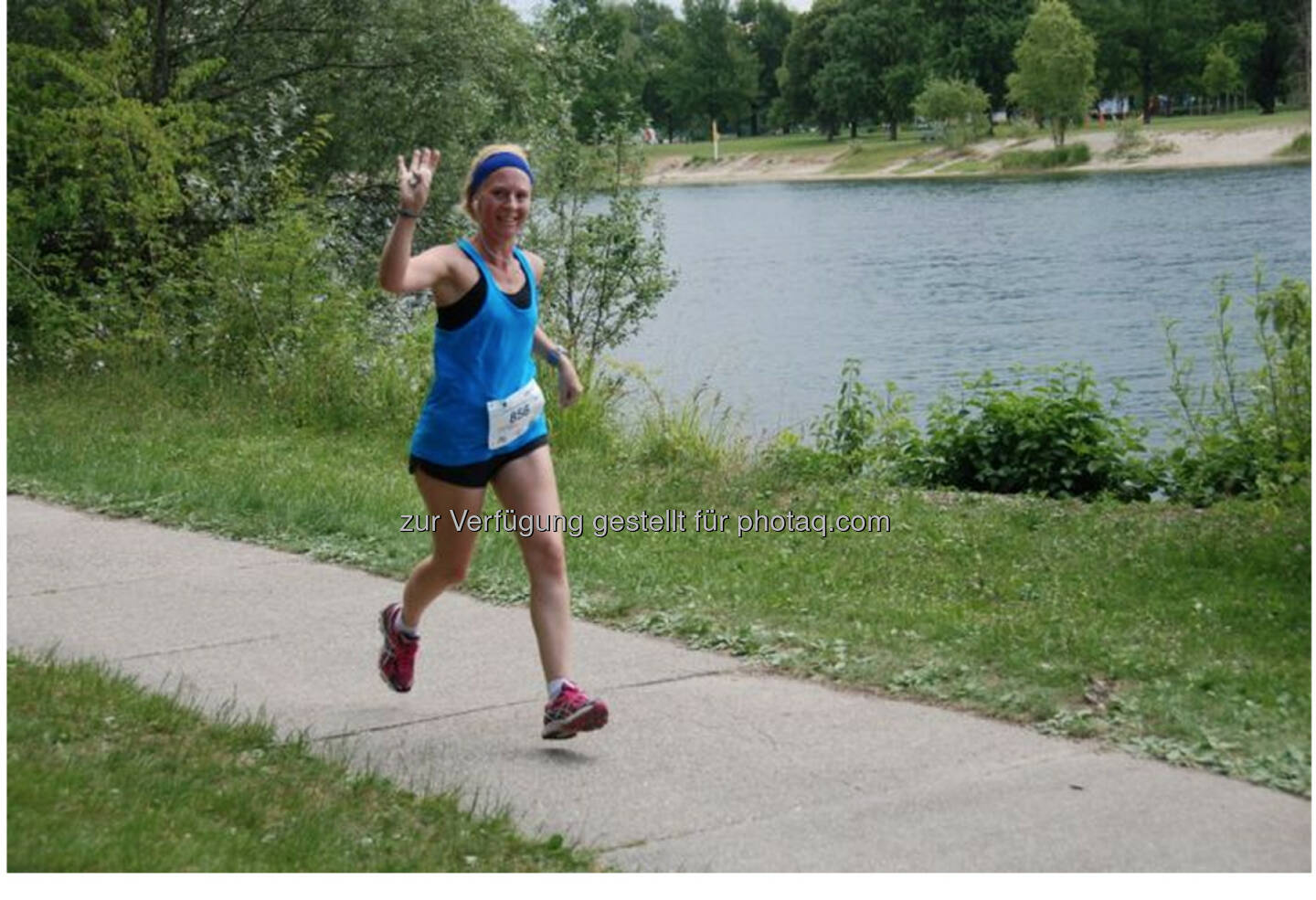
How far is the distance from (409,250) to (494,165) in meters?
0.57

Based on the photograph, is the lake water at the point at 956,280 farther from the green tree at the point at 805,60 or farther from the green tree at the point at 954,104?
the green tree at the point at 805,60

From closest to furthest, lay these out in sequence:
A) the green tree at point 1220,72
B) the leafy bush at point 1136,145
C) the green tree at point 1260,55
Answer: the green tree at point 1260,55, the green tree at point 1220,72, the leafy bush at point 1136,145

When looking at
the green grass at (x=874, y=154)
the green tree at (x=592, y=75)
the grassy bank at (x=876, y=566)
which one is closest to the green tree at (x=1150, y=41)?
the green grass at (x=874, y=154)

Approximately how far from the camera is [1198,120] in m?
61.2

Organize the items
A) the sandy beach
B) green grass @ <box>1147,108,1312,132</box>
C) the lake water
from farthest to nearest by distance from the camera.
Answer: green grass @ <box>1147,108,1312,132</box> < the sandy beach < the lake water

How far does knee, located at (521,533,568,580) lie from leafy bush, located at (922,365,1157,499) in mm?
7284

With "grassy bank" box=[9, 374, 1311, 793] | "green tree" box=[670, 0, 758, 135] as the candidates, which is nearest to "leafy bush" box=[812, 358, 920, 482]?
"grassy bank" box=[9, 374, 1311, 793]

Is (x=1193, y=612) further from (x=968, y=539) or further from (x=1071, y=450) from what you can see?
(x=1071, y=450)

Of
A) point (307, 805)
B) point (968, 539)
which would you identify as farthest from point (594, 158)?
point (307, 805)

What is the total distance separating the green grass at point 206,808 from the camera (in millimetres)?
4707

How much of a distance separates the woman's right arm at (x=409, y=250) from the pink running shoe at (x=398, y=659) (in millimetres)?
1324

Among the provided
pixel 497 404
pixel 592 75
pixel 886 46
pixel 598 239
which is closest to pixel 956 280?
pixel 592 75

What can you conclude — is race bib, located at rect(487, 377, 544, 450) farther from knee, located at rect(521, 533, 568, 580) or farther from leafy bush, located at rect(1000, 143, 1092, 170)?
leafy bush, located at rect(1000, 143, 1092, 170)

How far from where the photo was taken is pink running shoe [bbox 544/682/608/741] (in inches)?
229
